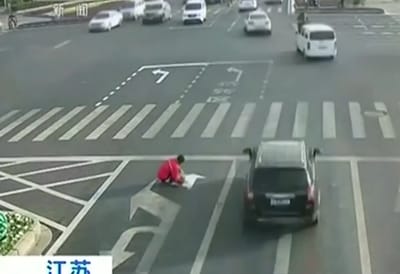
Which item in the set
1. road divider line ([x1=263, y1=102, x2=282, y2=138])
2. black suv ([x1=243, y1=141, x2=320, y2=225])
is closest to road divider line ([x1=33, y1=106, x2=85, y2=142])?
road divider line ([x1=263, y1=102, x2=282, y2=138])

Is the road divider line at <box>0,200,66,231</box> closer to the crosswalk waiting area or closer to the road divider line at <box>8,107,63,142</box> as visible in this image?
the crosswalk waiting area

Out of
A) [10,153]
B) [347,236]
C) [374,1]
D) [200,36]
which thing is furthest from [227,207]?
[374,1]

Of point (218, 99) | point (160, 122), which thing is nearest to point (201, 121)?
point (160, 122)

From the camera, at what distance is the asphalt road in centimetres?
1758

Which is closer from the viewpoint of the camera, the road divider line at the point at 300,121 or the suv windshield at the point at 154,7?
the road divider line at the point at 300,121

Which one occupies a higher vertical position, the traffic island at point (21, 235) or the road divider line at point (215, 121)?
the traffic island at point (21, 235)

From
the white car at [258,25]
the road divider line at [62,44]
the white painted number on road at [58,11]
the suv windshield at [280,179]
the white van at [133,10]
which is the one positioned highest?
the suv windshield at [280,179]

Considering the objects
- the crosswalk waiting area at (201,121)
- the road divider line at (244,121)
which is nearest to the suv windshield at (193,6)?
the crosswalk waiting area at (201,121)

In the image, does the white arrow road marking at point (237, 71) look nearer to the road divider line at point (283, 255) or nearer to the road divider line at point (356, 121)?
the road divider line at point (356, 121)

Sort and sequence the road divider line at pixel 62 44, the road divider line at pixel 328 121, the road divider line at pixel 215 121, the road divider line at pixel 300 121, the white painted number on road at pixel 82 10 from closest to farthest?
1. the road divider line at pixel 328 121
2. the road divider line at pixel 300 121
3. the road divider line at pixel 215 121
4. the road divider line at pixel 62 44
5. the white painted number on road at pixel 82 10

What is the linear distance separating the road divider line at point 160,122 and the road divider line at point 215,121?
1437 millimetres

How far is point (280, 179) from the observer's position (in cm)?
1811

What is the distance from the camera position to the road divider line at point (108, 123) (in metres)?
27.6

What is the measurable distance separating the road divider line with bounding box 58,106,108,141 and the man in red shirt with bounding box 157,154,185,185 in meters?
6.36
